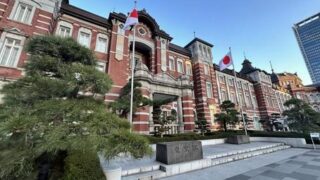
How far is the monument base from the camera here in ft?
19.3

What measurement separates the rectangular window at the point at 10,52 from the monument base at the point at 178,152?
1132cm

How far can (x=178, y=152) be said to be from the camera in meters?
6.13

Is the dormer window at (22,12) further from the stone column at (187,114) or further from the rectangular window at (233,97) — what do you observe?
the rectangular window at (233,97)

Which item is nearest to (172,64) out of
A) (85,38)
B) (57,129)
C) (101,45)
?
(101,45)

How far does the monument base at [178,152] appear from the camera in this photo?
5875 mm

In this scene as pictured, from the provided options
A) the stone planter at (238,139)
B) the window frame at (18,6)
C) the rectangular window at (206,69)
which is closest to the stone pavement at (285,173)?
the stone planter at (238,139)

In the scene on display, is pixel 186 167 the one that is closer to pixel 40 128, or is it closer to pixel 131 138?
pixel 131 138

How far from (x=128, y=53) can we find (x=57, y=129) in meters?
12.8

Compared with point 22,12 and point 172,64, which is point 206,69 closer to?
point 172,64

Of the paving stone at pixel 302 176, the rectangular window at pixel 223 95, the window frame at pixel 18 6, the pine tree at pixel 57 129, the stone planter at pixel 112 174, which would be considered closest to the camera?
the pine tree at pixel 57 129

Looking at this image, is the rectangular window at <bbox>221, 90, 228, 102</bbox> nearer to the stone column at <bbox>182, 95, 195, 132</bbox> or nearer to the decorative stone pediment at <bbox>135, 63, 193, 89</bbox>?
the decorative stone pediment at <bbox>135, 63, 193, 89</bbox>

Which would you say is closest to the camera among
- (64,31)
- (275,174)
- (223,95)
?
(275,174)

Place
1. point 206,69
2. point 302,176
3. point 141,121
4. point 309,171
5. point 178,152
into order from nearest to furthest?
point 302,176 < point 309,171 < point 178,152 < point 141,121 < point 206,69

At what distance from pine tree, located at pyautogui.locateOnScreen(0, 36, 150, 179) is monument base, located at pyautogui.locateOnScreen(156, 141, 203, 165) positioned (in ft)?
9.38
